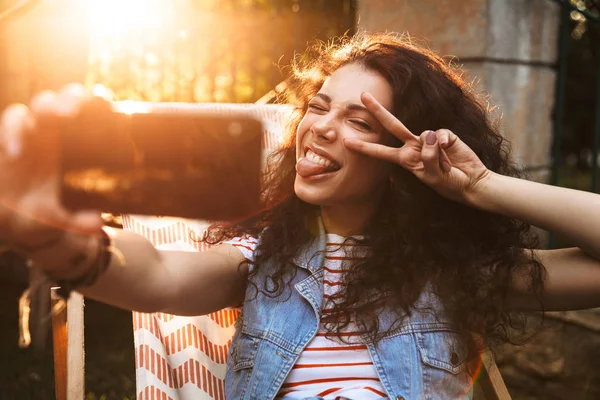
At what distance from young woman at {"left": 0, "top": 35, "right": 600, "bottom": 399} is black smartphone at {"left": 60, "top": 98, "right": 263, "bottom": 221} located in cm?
24

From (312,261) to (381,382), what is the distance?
394mm

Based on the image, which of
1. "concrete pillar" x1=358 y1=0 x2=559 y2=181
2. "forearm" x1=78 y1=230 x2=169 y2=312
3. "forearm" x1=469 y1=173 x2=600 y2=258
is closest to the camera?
"forearm" x1=78 y1=230 x2=169 y2=312

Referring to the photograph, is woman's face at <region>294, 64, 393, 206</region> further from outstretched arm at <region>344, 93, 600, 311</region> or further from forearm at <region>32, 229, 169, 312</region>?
forearm at <region>32, 229, 169, 312</region>

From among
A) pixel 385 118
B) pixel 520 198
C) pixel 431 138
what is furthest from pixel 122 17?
pixel 520 198

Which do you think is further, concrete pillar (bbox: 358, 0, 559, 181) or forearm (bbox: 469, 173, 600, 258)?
concrete pillar (bbox: 358, 0, 559, 181)

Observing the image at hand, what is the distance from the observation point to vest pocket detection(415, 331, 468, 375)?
1.81m

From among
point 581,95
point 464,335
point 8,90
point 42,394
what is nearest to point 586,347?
point 464,335

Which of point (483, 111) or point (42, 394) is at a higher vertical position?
point (483, 111)

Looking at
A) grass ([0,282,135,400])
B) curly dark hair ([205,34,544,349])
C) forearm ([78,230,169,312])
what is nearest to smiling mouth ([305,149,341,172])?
curly dark hair ([205,34,544,349])

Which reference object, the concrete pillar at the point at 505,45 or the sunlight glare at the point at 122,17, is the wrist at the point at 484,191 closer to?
the concrete pillar at the point at 505,45

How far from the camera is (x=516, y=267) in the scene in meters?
1.83

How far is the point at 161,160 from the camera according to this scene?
1774 millimetres

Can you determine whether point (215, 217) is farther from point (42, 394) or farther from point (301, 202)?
point (42, 394)

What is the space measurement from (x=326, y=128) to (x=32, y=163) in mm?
1004
